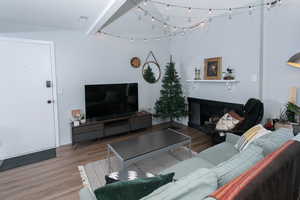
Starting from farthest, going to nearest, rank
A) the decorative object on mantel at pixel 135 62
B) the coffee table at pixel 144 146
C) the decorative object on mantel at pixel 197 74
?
1. the decorative object on mantel at pixel 135 62
2. the decorative object on mantel at pixel 197 74
3. the coffee table at pixel 144 146

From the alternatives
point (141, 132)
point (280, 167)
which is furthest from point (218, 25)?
point (280, 167)

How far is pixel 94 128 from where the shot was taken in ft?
11.1

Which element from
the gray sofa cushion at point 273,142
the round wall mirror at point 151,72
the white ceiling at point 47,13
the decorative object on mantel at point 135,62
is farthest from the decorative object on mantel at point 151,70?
the gray sofa cushion at point 273,142

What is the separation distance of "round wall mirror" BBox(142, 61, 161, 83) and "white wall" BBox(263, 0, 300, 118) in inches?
102

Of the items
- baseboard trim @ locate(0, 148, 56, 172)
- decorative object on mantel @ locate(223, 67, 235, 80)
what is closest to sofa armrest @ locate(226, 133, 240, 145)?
decorative object on mantel @ locate(223, 67, 235, 80)

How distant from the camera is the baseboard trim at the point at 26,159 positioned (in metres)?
2.68

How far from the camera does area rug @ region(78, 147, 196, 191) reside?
224cm

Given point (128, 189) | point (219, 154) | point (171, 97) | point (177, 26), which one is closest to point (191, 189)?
point (128, 189)

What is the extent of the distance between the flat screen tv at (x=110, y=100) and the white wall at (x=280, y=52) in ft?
9.19

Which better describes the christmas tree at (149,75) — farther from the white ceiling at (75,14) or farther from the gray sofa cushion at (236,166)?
the gray sofa cushion at (236,166)

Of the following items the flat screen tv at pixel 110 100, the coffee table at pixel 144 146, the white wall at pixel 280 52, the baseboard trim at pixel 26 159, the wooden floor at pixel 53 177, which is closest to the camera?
the wooden floor at pixel 53 177

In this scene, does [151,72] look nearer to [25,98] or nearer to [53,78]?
[53,78]

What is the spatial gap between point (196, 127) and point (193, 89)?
3.38 ft

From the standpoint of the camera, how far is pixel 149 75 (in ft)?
14.8
